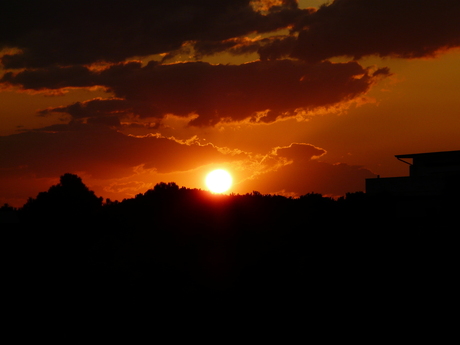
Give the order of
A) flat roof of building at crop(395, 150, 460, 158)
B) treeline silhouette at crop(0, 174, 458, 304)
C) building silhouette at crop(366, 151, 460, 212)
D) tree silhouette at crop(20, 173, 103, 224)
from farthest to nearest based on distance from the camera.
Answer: tree silhouette at crop(20, 173, 103, 224) < flat roof of building at crop(395, 150, 460, 158) < building silhouette at crop(366, 151, 460, 212) < treeline silhouette at crop(0, 174, 458, 304)

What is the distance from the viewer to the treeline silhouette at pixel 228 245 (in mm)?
30625

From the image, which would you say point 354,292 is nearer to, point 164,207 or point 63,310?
point 63,310

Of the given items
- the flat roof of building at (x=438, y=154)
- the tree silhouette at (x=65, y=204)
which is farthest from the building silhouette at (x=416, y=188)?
the tree silhouette at (x=65, y=204)

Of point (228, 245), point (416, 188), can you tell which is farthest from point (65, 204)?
point (416, 188)

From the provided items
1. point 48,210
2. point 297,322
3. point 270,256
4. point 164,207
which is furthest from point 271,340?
point 48,210

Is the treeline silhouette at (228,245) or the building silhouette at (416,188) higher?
the building silhouette at (416,188)

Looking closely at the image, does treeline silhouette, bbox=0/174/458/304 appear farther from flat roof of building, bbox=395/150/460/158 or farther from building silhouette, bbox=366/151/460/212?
flat roof of building, bbox=395/150/460/158

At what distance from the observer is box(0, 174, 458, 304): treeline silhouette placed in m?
30.6

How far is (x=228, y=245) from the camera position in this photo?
3847 centimetres

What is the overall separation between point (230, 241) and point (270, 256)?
599 cm

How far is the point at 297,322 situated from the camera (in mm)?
27766

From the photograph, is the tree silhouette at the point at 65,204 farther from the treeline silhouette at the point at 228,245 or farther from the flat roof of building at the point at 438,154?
the flat roof of building at the point at 438,154

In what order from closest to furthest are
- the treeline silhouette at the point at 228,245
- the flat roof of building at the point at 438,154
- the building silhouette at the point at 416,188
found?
the treeline silhouette at the point at 228,245
the building silhouette at the point at 416,188
the flat roof of building at the point at 438,154

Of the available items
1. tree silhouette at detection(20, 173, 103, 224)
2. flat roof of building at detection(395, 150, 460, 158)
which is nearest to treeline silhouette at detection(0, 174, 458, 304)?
tree silhouette at detection(20, 173, 103, 224)
